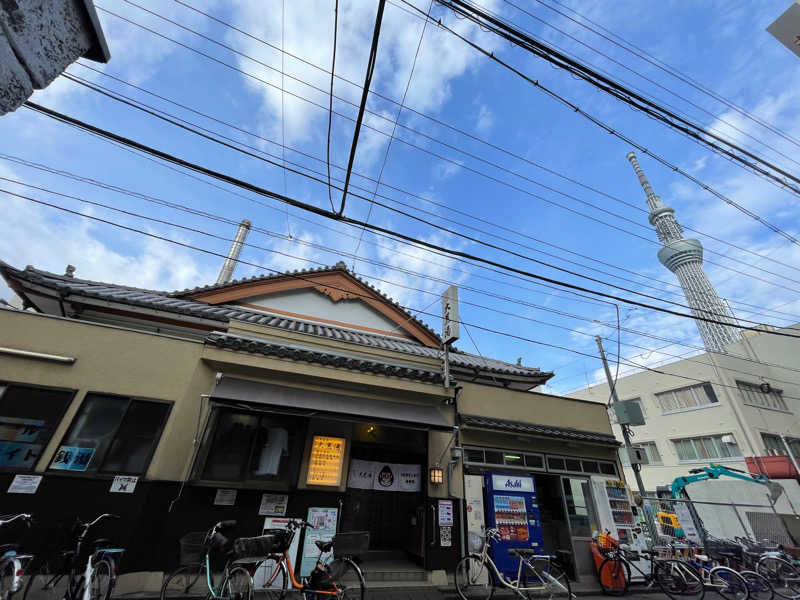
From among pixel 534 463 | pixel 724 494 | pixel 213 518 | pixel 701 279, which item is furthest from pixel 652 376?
pixel 701 279

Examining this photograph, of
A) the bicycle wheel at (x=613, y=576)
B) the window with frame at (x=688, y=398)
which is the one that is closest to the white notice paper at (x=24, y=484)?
the bicycle wheel at (x=613, y=576)

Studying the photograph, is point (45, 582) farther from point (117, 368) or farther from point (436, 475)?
point (436, 475)

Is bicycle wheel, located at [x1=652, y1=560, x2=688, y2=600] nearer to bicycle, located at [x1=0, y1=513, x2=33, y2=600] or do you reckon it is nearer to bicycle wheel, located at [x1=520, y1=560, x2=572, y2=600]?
bicycle wheel, located at [x1=520, y1=560, x2=572, y2=600]

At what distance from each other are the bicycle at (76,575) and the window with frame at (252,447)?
5.87ft

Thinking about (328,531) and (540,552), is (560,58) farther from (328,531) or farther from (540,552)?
(540,552)

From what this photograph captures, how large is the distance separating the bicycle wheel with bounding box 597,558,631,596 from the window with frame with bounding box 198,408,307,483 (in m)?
8.09

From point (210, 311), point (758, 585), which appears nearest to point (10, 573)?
point (210, 311)

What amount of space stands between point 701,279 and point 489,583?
278ft

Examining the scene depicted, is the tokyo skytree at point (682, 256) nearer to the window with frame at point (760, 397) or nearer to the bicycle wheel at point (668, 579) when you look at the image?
the window with frame at point (760, 397)

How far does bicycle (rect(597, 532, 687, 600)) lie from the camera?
7.86 metres

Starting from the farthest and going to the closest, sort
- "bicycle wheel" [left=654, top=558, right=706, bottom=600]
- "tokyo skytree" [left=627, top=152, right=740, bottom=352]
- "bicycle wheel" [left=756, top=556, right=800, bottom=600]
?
"tokyo skytree" [left=627, top=152, right=740, bottom=352] < "bicycle wheel" [left=756, top=556, right=800, bottom=600] < "bicycle wheel" [left=654, top=558, right=706, bottom=600]

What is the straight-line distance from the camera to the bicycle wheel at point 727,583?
7.16m

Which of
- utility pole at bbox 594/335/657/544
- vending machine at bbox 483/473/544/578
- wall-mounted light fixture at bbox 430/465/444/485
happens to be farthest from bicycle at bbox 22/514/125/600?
utility pole at bbox 594/335/657/544

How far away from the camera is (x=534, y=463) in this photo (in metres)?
9.43
